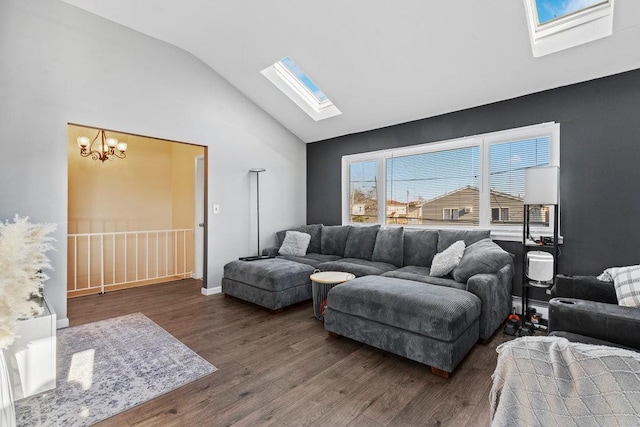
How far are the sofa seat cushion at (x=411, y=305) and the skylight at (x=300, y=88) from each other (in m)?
2.86

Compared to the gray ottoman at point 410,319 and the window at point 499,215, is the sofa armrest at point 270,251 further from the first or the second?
the window at point 499,215

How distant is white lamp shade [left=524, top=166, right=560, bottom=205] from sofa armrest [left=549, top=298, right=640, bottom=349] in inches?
47.5

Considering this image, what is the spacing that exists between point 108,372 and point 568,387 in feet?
9.11

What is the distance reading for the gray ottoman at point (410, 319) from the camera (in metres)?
2.14

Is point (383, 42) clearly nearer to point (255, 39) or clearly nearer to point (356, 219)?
point (255, 39)

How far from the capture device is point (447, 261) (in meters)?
3.12

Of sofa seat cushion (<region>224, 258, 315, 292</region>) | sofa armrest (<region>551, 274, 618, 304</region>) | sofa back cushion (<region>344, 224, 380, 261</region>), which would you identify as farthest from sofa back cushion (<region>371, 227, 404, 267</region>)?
sofa armrest (<region>551, 274, 618, 304</region>)

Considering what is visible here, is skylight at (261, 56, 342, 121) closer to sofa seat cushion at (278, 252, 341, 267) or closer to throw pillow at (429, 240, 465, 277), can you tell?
sofa seat cushion at (278, 252, 341, 267)

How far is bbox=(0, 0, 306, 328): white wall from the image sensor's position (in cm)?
287

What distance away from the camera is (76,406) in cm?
184

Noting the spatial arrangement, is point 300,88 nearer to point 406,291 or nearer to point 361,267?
point 361,267

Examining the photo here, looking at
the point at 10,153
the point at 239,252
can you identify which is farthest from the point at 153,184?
the point at 10,153

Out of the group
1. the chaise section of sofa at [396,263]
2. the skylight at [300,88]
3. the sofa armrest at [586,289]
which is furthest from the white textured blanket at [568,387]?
the skylight at [300,88]

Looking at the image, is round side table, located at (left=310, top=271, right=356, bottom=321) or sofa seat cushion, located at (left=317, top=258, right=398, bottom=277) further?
sofa seat cushion, located at (left=317, top=258, right=398, bottom=277)
